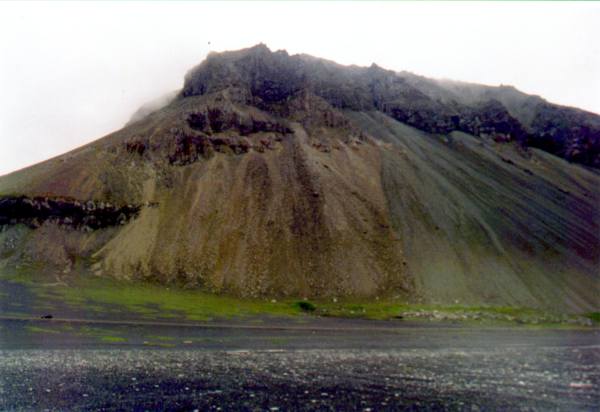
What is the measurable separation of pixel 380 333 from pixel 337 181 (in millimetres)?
66207

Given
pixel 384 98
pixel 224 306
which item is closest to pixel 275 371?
pixel 224 306

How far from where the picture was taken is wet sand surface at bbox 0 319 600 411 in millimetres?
21922

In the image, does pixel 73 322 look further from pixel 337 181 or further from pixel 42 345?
pixel 337 181

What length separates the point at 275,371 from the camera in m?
30.5

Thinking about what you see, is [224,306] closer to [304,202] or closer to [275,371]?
[304,202]

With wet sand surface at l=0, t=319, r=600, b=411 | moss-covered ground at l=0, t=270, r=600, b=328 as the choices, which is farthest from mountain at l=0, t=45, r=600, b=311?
wet sand surface at l=0, t=319, r=600, b=411

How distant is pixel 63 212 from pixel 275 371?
98.6 metres

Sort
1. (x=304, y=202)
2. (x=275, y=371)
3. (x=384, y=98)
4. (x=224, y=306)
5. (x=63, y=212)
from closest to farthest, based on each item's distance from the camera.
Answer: (x=275, y=371) < (x=224, y=306) < (x=63, y=212) < (x=304, y=202) < (x=384, y=98)

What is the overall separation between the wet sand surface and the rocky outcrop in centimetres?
6186

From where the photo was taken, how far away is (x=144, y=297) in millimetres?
88062

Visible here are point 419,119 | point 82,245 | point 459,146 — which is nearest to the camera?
point 82,245

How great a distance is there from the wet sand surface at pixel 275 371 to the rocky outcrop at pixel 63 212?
61855 mm

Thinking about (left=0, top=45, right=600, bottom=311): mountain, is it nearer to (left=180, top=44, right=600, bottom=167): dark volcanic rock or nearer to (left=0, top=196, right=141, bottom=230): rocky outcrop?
(left=0, top=196, right=141, bottom=230): rocky outcrop

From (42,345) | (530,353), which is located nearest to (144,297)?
(42,345)
